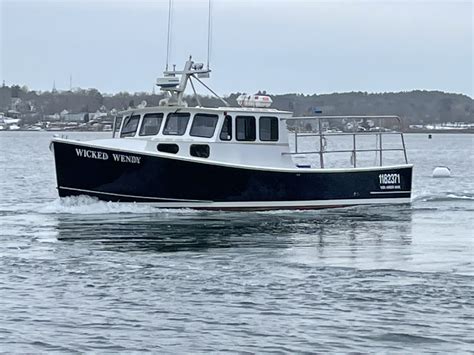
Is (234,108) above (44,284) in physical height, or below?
above

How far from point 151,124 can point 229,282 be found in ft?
33.9

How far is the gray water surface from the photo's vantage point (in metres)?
10.4

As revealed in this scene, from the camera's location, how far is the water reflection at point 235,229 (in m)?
17.6

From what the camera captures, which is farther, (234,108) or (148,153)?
(234,108)

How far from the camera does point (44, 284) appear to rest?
43.1ft

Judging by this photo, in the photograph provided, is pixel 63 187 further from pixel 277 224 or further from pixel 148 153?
pixel 277 224

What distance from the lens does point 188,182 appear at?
22.2m

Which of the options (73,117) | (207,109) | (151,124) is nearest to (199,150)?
(207,109)

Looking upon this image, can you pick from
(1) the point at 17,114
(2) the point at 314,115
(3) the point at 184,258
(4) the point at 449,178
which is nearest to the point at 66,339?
(3) the point at 184,258

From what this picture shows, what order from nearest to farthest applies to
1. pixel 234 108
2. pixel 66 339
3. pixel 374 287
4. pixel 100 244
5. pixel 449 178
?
pixel 66 339 → pixel 374 287 → pixel 100 244 → pixel 234 108 → pixel 449 178

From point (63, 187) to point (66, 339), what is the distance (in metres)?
12.0

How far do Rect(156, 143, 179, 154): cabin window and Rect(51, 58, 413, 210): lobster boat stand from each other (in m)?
0.02

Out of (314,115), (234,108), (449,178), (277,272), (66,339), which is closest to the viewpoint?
(66,339)

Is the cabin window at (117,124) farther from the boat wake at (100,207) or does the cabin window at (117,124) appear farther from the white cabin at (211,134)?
the boat wake at (100,207)
